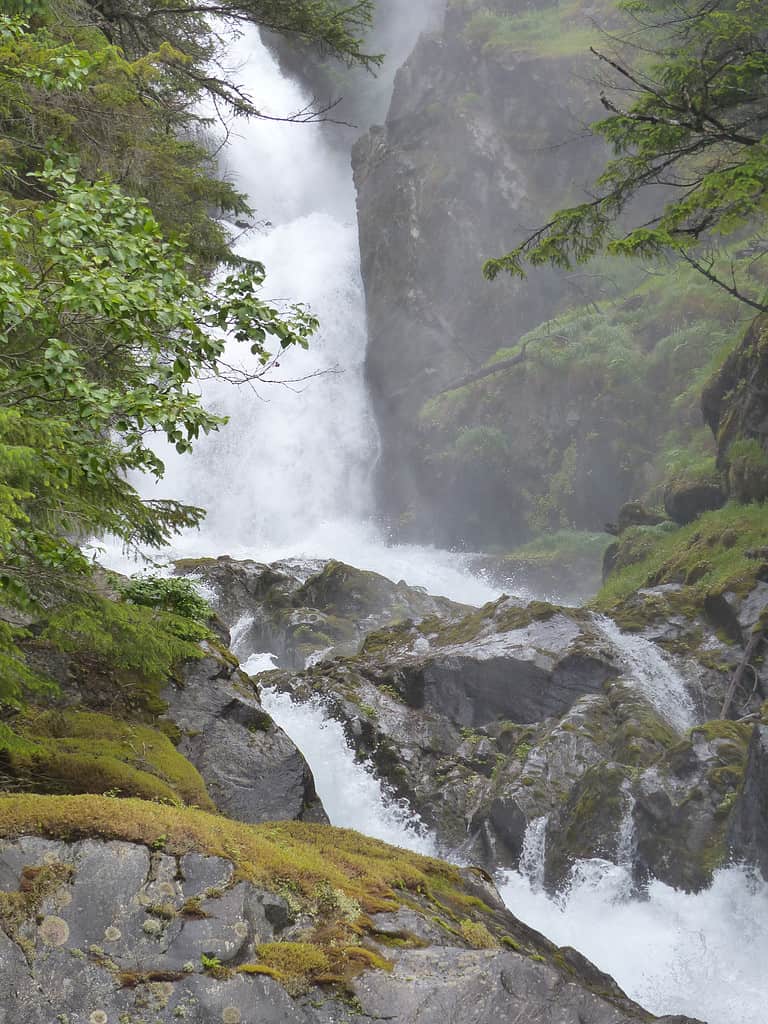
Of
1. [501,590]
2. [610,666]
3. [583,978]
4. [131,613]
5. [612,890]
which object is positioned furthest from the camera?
[501,590]

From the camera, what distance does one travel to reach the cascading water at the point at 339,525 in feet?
28.6

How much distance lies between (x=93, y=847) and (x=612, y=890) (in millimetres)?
7713

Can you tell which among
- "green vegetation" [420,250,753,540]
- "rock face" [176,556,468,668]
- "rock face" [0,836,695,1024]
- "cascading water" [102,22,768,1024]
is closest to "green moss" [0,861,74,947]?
"rock face" [0,836,695,1024]

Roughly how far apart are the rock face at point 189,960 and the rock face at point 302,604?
13.1 metres

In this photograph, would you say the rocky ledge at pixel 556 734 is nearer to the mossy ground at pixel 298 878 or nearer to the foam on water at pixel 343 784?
the foam on water at pixel 343 784

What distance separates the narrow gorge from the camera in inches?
152

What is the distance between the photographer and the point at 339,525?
30.3m

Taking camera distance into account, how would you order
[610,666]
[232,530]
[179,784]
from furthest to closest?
1. [232,530]
2. [610,666]
3. [179,784]

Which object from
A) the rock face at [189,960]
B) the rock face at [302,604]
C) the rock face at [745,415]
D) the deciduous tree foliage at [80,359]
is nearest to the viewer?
the rock face at [189,960]

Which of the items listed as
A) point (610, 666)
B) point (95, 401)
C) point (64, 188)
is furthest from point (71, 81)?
point (610, 666)

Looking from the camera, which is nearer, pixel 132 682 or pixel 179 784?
pixel 179 784

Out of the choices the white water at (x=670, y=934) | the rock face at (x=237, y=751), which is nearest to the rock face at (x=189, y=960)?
the rock face at (x=237, y=751)

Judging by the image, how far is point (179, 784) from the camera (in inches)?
247

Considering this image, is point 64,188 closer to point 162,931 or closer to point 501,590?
point 162,931
